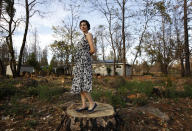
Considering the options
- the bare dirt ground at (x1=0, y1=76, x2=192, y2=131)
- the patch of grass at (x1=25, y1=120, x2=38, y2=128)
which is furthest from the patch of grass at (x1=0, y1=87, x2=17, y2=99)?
the patch of grass at (x1=25, y1=120, x2=38, y2=128)

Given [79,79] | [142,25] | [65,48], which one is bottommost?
[79,79]

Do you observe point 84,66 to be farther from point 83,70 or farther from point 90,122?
point 90,122

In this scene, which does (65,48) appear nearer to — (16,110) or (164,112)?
(16,110)

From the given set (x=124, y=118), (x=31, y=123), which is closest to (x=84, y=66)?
A: (x=124, y=118)

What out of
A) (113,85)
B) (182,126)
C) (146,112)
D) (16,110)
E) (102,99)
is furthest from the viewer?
(113,85)

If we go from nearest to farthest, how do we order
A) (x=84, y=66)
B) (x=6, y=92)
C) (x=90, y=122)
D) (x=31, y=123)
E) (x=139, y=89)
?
1. (x=90, y=122)
2. (x=84, y=66)
3. (x=31, y=123)
4. (x=6, y=92)
5. (x=139, y=89)

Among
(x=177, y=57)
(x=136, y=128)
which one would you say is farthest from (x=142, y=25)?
(x=136, y=128)

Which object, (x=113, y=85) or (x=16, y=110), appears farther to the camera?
(x=113, y=85)

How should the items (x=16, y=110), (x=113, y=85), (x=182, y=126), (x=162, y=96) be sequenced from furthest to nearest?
1. (x=113, y=85)
2. (x=162, y=96)
3. (x=16, y=110)
4. (x=182, y=126)

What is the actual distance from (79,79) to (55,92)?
135 inches

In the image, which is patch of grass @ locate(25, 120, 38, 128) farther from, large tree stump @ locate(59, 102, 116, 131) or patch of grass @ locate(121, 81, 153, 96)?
patch of grass @ locate(121, 81, 153, 96)

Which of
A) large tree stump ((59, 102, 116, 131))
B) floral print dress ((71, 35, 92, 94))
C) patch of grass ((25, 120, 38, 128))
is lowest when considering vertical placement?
patch of grass ((25, 120, 38, 128))

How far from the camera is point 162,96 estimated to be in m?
5.40

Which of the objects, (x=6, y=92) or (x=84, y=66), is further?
(x=6, y=92)
